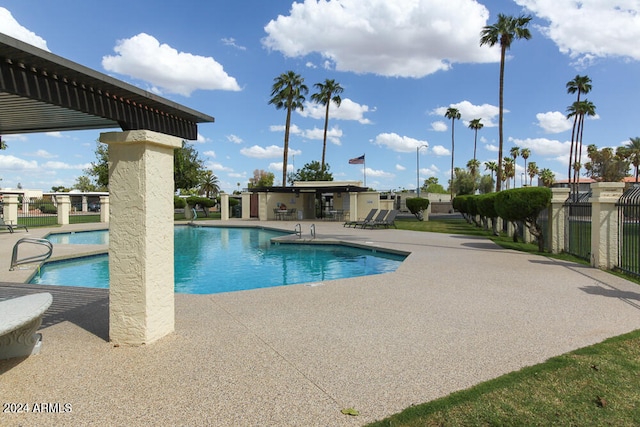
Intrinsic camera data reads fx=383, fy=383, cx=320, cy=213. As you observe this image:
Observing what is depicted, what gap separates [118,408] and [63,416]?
35 centimetres

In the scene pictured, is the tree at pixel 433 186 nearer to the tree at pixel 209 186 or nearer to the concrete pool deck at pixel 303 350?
the tree at pixel 209 186

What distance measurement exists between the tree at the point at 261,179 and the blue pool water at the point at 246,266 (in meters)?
51.7

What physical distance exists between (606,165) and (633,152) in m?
4.06

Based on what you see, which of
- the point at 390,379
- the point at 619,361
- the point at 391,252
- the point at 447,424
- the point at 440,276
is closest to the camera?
the point at 447,424

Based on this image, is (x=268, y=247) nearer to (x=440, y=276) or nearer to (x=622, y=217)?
(x=440, y=276)

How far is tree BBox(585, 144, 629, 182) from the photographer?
61.7 m

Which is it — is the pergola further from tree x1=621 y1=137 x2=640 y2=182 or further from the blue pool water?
tree x1=621 y1=137 x2=640 y2=182

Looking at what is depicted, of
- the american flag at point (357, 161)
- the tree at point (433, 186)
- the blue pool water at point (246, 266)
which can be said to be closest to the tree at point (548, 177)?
the tree at point (433, 186)

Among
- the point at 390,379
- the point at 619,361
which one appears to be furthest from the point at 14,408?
the point at 619,361

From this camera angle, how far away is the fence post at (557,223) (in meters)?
12.3

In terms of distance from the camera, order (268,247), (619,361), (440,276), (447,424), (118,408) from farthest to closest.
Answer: (268,247), (440,276), (619,361), (118,408), (447,424)

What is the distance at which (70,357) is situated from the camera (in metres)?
3.75

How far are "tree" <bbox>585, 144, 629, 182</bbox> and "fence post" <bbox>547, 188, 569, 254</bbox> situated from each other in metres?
61.8

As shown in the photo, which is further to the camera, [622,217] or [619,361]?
[622,217]
